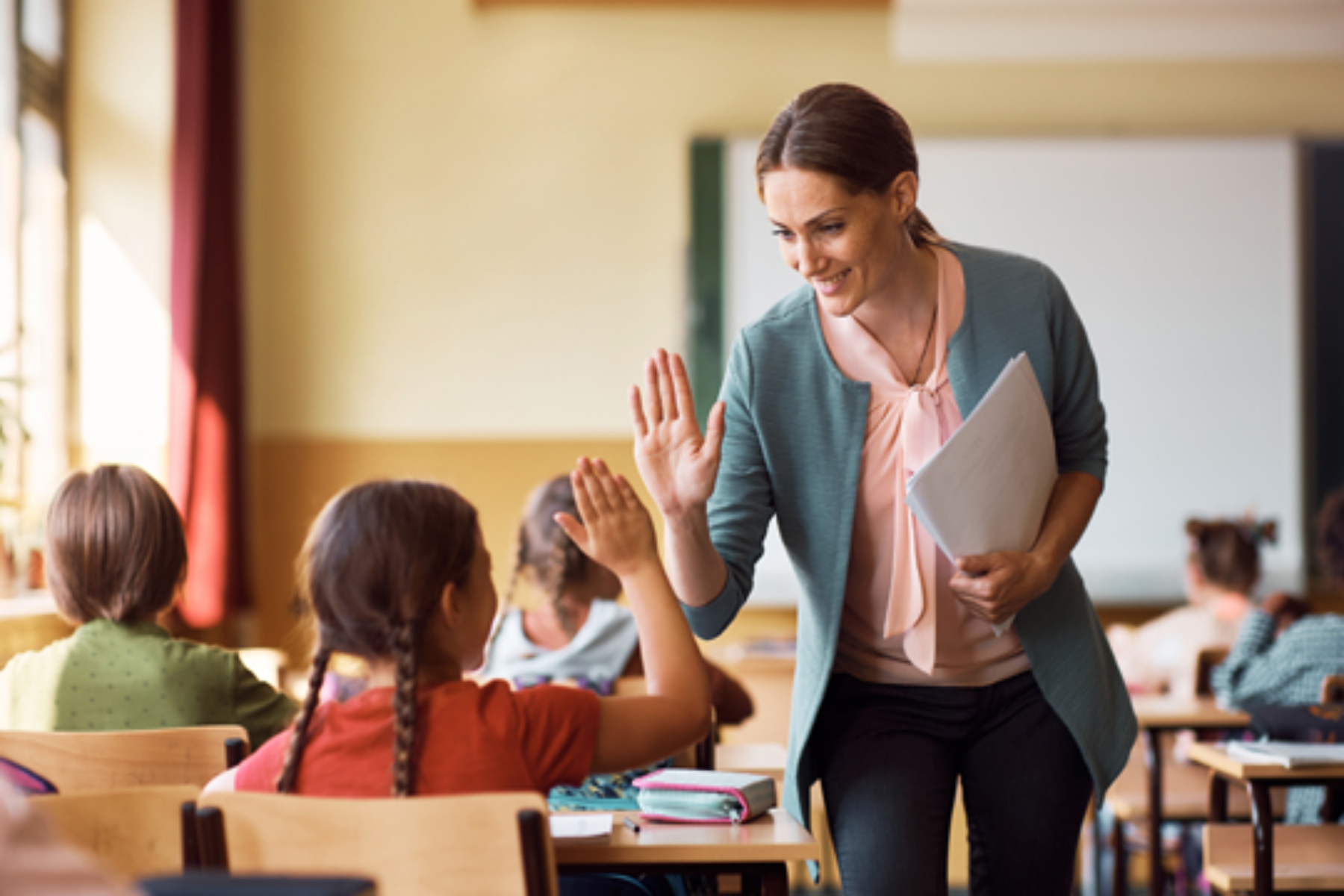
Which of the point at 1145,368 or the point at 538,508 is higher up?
the point at 1145,368

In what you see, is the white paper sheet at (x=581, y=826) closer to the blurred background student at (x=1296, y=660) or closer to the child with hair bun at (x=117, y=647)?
the child with hair bun at (x=117, y=647)

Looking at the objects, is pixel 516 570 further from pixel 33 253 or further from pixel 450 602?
pixel 33 253

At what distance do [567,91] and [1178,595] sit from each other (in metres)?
2.92

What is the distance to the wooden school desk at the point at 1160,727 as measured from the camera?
3.25 meters

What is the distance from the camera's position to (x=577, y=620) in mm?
2961

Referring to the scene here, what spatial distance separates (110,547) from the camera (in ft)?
7.06

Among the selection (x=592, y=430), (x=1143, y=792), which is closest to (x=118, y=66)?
(x=592, y=430)

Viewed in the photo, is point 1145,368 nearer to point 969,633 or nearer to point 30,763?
point 969,633

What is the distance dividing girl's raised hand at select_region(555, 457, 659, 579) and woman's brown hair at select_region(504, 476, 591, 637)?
1.33m

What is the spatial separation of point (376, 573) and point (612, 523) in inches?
10.7

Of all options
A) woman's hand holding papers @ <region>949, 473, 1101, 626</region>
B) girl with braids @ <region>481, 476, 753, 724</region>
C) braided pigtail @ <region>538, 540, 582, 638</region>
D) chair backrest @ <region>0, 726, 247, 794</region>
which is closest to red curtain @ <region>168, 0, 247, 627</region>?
girl with braids @ <region>481, 476, 753, 724</region>

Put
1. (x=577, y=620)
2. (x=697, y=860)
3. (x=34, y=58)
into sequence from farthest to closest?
(x=34, y=58), (x=577, y=620), (x=697, y=860)

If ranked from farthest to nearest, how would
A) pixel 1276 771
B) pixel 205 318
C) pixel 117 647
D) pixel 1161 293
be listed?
1. pixel 1161 293
2. pixel 205 318
3. pixel 1276 771
4. pixel 117 647

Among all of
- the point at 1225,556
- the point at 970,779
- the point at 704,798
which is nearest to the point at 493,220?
the point at 1225,556
